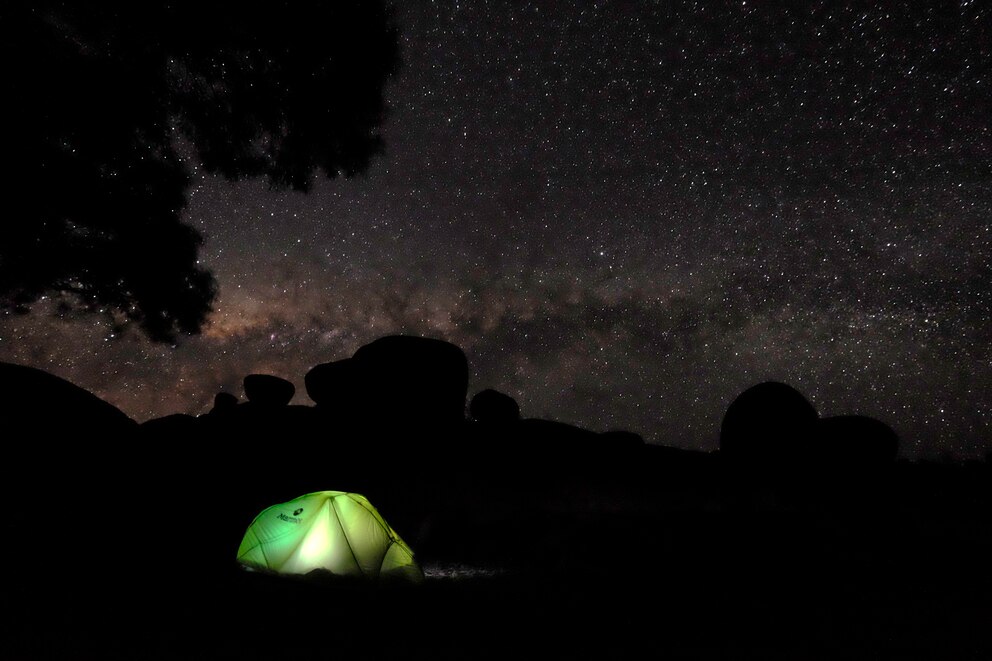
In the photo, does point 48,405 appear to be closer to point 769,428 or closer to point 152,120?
point 152,120

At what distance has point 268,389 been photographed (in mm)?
14945

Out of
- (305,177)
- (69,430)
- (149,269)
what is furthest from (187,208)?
(69,430)

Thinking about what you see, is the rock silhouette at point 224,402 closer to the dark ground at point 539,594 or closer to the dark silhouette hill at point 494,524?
the dark silhouette hill at point 494,524

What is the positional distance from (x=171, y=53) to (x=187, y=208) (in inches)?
103

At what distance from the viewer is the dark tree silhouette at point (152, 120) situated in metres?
5.90

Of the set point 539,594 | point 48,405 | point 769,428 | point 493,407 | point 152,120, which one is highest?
point 152,120

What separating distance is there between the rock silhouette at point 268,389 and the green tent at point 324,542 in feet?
30.3

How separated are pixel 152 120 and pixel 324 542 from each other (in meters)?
6.35

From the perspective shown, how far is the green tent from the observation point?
5879mm

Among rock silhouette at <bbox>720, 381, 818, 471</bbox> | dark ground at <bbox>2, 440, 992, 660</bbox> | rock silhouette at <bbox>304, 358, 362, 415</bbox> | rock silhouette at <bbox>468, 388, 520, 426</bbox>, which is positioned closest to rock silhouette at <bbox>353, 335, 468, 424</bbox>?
rock silhouette at <bbox>304, 358, 362, 415</bbox>

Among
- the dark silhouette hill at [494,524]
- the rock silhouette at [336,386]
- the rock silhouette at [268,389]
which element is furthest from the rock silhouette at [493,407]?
the rock silhouette at [268,389]

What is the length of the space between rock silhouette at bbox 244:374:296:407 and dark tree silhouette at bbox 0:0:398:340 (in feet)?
21.4

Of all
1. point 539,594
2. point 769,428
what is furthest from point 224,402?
point 769,428

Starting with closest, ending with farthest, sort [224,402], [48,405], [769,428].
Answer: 1. [48,405]
2. [224,402]
3. [769,428]
